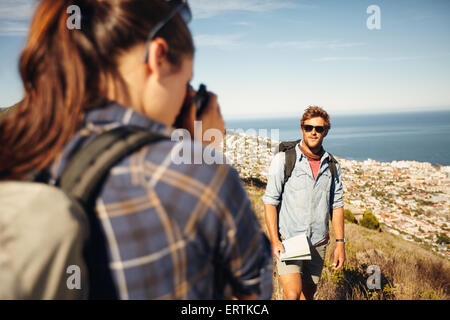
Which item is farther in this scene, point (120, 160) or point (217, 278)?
point (217, 278)

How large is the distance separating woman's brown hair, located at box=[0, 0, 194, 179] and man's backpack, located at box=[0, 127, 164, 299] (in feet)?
0.42

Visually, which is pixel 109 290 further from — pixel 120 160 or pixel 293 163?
pixel 293 163

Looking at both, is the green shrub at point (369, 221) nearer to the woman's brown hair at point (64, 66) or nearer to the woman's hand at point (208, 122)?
the woman's hand at point (208, 122)

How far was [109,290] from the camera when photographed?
2.28 ft

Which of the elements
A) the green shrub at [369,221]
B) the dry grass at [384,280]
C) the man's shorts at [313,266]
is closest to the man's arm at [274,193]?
the man's shorts at [313,266]

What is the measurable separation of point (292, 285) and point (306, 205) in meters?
0.89

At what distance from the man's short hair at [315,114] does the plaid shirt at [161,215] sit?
306 centimetres

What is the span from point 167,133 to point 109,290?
1.49ft

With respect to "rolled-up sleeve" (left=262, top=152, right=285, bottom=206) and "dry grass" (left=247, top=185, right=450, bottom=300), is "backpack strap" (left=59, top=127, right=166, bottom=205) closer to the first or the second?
"rolled-up sleeve" (left=262, top=152, right=285, bottom=206)

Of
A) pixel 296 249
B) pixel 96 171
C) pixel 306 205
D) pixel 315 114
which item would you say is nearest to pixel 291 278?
pixel 296 249

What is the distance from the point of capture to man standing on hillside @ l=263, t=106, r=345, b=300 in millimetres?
3014

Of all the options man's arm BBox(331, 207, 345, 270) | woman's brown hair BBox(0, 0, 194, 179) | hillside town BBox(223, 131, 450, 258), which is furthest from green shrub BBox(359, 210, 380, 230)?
woman's brown hair BBox(0, 0, 194, 179)
